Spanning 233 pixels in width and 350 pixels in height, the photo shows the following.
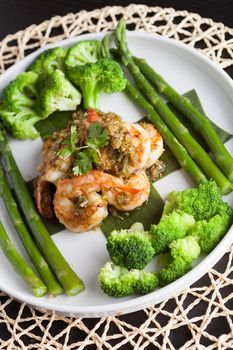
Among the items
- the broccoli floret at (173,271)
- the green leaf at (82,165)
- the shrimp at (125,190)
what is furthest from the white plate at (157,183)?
the green leaf at (82,165)

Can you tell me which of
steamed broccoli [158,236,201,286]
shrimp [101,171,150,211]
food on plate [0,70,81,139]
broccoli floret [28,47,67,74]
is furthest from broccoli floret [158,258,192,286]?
broccoli floret [28,47,67,74]

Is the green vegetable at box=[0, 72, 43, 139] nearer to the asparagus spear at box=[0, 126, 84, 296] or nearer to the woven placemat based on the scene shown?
the asparagus spear at box=[0, 126, 84, 296]

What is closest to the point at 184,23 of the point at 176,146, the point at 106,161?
the point at 176,146

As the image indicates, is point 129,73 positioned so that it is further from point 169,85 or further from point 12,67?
point 12,67

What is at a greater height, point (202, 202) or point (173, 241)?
point (202, 202)

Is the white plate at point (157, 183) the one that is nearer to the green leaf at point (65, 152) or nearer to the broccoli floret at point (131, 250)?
the broccoli floret at point (131, 250)

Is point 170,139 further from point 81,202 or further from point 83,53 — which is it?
point 83,53

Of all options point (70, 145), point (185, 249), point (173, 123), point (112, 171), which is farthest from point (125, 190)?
point (173, 123)
